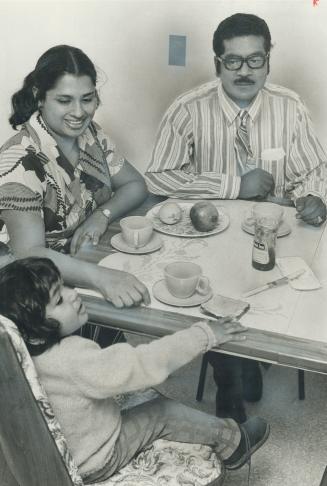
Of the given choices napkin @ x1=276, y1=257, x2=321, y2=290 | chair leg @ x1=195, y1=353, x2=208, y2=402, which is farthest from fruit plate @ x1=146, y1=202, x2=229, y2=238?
chair leg @ x1=195, y1=353, x2=208, y2=402

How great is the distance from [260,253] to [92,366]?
0.51 metres

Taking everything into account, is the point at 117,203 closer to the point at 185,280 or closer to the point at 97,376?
the point at 185,280

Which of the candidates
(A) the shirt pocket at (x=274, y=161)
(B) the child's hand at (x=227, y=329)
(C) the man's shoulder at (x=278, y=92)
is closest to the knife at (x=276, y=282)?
(B) the child's hand at (x=227, y=329)

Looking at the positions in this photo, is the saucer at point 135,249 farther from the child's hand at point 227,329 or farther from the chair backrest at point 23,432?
the chair backrest at point 23,432

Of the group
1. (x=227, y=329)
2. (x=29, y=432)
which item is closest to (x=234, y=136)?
(x=227, y=329)

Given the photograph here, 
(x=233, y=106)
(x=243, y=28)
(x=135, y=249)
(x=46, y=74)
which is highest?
(x=243, y=28)

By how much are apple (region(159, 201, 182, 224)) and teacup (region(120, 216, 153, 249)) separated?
0.08 metres

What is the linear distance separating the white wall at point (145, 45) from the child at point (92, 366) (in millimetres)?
1075

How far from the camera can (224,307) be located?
4.04 ft

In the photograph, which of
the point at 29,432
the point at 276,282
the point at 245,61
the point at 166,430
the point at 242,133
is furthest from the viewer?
the point at 242,133

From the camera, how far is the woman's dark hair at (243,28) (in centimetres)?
182

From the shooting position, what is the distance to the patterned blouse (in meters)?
1.52

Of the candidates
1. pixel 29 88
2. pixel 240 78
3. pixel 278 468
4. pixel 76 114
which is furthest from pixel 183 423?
pixel 240 78

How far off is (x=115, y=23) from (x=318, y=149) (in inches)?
31.3
